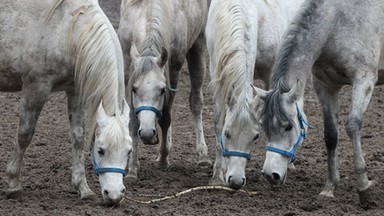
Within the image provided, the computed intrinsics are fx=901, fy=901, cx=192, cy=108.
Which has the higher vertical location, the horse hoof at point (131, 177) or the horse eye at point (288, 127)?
the horse eye at point (288, 127)

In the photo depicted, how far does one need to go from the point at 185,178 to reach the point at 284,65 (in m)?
1.81

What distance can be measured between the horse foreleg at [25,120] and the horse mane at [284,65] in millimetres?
1766

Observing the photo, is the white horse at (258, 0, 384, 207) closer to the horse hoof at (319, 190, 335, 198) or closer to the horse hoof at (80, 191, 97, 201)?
the horse hoof at (319, 190, 335, 198)

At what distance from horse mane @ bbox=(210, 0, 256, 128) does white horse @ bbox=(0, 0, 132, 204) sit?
89 cm

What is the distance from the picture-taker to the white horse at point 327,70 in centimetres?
693

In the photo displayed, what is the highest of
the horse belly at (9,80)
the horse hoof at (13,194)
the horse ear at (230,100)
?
the horse belly at (9,80)

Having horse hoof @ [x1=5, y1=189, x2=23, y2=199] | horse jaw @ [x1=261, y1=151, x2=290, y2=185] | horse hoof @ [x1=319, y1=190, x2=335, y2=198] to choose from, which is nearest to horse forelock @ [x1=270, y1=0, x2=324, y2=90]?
horse jaw @ [x1=261, y1=151, x2=290, y2=185]

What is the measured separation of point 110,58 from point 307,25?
1.62 meters

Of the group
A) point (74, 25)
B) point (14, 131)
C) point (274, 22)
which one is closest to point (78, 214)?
point (74, 25)

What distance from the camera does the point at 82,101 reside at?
23.1 feet

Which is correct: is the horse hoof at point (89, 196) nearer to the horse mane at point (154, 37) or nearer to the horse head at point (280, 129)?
the horse mane at point (154, 37)

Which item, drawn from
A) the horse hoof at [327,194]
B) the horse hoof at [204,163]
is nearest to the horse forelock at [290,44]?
the horse hoof at [327,194]

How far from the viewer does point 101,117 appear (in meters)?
6.73

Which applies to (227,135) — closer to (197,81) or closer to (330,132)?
(330,132)
